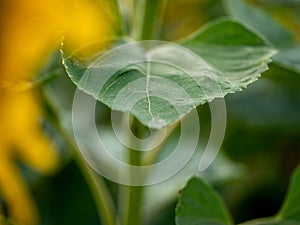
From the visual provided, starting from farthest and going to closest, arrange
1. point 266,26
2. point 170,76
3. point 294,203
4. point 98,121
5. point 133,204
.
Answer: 1. point 98,121
2. point 266,26
3. point 133,204
4. point 294,203
5. point 170,76

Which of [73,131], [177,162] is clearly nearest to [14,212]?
[73,131]

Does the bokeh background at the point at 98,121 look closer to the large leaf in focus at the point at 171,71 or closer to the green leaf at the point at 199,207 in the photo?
the large leaf in focus at the point at 171,71

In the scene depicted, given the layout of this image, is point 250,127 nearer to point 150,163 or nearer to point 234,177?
point 234,177

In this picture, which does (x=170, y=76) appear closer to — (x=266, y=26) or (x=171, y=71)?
(x=171, y=71)

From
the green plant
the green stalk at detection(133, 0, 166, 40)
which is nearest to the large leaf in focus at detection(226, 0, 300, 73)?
the green plant

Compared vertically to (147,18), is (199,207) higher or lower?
lower

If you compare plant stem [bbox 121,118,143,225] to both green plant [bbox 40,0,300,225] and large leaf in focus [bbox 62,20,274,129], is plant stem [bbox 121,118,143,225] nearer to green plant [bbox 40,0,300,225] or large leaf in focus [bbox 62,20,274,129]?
green plant [bbox 40,0,300,225]

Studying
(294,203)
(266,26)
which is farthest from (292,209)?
(266,26)

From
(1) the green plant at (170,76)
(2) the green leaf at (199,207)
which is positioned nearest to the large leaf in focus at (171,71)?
(1) the green plant at (170,76)
